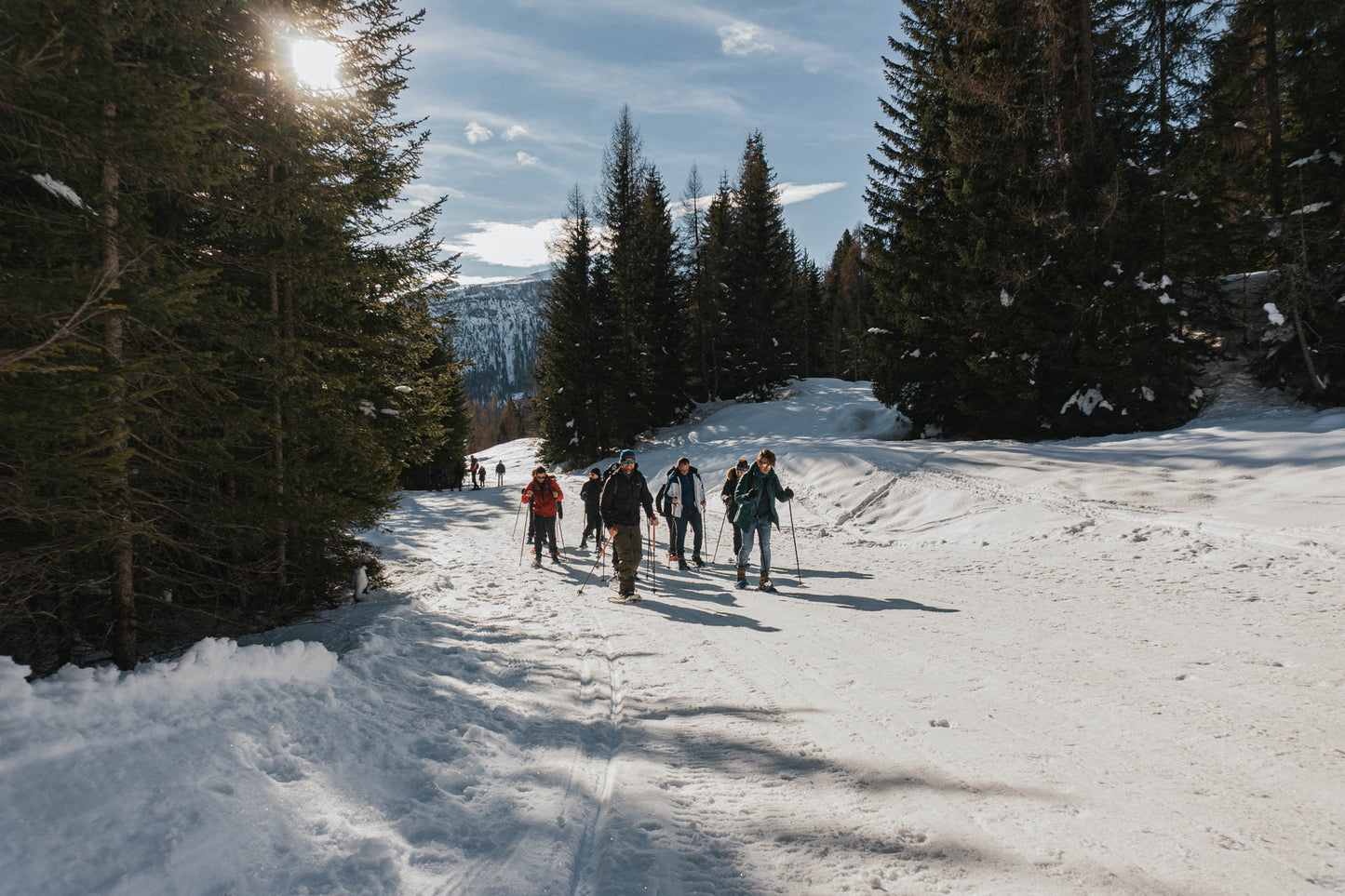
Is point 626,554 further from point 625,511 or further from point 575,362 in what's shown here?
point 575,362

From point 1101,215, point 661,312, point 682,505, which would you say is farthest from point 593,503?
point 661,312

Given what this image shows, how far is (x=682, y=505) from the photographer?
41.2 ft

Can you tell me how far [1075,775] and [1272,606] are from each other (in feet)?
15.5

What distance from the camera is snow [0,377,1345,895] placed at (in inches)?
111

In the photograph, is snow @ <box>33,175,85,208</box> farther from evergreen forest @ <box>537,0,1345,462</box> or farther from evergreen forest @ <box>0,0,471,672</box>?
evergreen forest @ <box>537,0,1345,462</box>

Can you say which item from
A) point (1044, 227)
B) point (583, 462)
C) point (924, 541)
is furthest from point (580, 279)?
point (924, 541)

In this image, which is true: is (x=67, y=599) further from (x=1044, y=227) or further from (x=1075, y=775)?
(x=1044, y=227)

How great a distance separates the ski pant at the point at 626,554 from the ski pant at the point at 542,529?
10.9ft

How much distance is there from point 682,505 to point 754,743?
8364mm

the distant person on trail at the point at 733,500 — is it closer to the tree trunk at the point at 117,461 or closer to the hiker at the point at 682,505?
the hiker at the point at 682,505

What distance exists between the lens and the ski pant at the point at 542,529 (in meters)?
12.9

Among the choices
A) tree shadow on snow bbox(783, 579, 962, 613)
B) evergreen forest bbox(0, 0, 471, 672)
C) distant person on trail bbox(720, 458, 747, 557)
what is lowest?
tree shadow on snow bbox(783, 579, 962, 613)

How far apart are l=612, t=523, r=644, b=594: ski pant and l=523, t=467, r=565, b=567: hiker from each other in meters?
3.40

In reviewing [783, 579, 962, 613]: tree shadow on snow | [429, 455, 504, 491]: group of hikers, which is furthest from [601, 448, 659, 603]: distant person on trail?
[429, 455, 504, 491]: group of hikers
